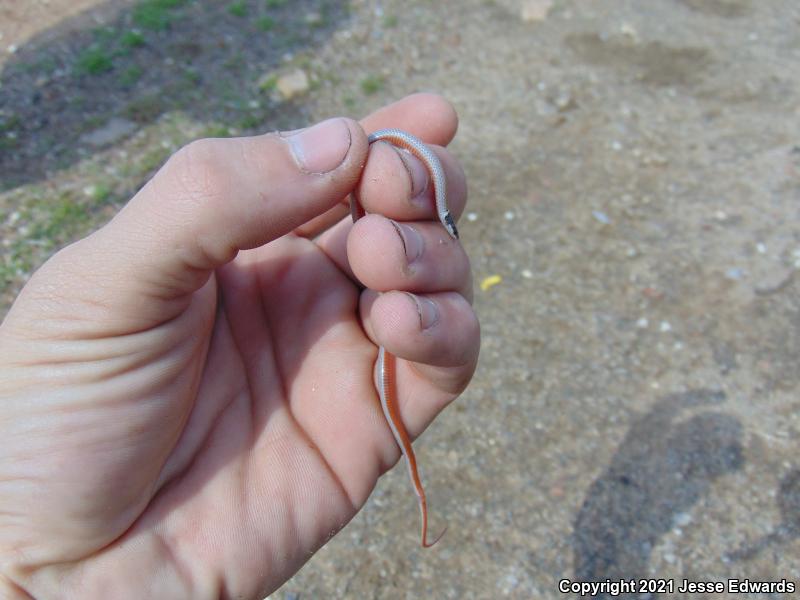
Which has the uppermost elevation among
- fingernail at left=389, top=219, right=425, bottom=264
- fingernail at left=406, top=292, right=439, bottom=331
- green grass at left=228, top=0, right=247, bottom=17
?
fingernail at left=389, top=219, right=425, bottom=264

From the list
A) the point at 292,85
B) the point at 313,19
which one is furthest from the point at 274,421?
the point at 313,19

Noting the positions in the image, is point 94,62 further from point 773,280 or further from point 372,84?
point 773,280

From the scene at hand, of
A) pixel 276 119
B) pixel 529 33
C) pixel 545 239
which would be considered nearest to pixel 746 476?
pixel 545 239

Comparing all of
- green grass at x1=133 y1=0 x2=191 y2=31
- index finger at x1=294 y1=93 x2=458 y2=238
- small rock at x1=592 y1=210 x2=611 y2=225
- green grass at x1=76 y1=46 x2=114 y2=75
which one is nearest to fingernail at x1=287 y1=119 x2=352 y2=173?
index finger at x1=294 y1=93 x2=458 y2=238

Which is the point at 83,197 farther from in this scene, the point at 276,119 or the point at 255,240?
the point at 255,240

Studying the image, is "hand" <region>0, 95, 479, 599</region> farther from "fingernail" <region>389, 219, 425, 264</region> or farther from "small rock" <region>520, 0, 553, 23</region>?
"small rock" <region>520, 0, 553, 23</region>

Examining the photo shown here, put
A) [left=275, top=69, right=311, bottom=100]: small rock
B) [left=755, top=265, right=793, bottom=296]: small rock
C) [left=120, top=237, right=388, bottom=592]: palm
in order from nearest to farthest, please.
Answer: [left=120, top=237, right=388, bottom=592]: palm → [left=755, top=265, right=793, bottom=296]: small rock → [left=275, top=69, right=311, bottom=100]: small rock

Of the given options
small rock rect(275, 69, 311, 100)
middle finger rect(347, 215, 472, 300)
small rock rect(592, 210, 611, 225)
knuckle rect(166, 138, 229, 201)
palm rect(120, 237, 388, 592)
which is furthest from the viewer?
small rock rect(275, 69, 311, 100)
